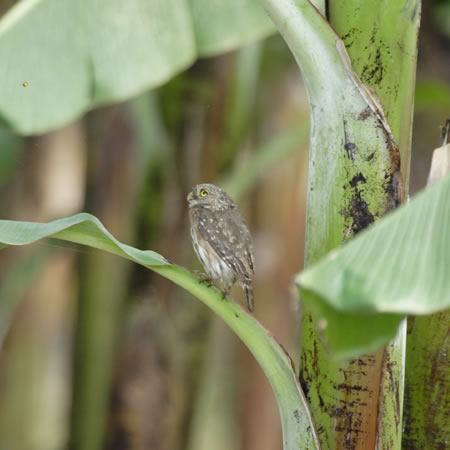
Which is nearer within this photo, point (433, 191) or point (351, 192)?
point (433, 191)

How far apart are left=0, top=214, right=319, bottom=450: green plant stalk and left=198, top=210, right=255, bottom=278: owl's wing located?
0.51 m

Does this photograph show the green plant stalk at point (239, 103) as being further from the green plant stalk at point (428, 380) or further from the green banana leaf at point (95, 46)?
the green plant stalk at point (428, 380)

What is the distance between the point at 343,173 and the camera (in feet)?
2.94

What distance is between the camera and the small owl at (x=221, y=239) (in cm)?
142

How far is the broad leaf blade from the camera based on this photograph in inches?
20.4

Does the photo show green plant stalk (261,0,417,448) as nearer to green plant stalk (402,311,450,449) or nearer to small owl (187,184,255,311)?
green plant stalk (402,311,450,449)

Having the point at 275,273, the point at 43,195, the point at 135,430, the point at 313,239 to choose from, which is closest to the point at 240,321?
the point at 313,239

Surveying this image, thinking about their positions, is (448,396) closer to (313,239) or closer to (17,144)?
(313,239)

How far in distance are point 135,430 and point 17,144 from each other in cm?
118

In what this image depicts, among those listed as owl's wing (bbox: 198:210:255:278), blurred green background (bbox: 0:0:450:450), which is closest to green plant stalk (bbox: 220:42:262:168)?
blurred green background (bbox: 0:0:450:450)

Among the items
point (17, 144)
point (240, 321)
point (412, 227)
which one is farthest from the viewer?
point (17, 144)

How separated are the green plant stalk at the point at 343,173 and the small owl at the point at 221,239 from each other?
512mm

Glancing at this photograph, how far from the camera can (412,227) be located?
2.04ft

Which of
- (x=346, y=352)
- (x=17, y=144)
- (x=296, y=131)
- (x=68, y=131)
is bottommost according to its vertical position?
(x=346, y=352)
